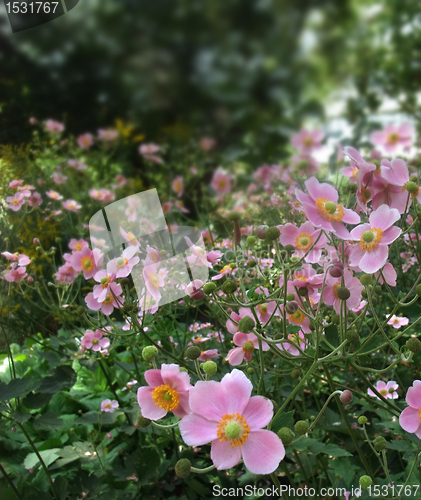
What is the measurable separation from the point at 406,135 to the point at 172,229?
61 cm

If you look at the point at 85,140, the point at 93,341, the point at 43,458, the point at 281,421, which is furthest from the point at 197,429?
the point at 43,458

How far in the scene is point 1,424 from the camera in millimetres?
1086

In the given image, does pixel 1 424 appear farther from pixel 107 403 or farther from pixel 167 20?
→ pixel 167 20

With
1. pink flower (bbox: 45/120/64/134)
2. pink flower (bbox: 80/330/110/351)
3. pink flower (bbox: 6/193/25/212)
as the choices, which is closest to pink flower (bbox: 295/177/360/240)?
pink flower (bbox: 45/120/64/134)

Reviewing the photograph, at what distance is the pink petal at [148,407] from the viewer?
0.58 m

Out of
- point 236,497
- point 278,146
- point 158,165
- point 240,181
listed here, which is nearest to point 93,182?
point 158,165

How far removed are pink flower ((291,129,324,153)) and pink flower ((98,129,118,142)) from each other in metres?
0.34

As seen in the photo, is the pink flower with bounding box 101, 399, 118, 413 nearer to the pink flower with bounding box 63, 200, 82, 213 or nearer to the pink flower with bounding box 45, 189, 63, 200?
the pink flower with bounding box 63, 200, 82, 213

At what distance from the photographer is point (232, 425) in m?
0.50

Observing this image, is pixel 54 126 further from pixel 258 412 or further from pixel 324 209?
pixel 258 412

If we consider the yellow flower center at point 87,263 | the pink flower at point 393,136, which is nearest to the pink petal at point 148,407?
the pink flower at point 393,136

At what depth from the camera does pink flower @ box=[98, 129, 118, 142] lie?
2.27ft

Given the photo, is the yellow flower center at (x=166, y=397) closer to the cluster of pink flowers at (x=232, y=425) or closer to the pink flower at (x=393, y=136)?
the cluster of pink flowers at (x=232, y=425)

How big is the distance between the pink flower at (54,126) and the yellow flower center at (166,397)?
59 centimetres
